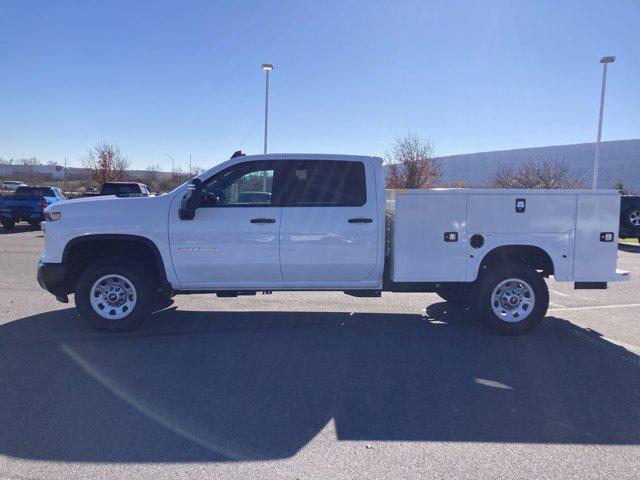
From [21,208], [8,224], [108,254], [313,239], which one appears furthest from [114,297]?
[8,224]

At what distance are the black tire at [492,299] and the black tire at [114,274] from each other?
4.09 m

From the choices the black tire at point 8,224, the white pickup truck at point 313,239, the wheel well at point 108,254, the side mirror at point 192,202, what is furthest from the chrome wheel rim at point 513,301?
the black tire at point 8,224

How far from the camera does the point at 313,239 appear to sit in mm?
6258

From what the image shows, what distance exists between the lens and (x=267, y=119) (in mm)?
25125

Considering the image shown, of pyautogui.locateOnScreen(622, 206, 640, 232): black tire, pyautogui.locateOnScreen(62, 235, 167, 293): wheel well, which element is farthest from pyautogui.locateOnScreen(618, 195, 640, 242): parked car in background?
pyautogui.locateOnScreen(62, 235, 167, 293): wheel well

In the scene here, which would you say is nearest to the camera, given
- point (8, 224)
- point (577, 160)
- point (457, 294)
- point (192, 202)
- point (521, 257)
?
point (192, 202)

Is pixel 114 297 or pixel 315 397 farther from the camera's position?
pixel 114 297

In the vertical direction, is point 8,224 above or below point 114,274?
below

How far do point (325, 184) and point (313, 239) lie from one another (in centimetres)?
72

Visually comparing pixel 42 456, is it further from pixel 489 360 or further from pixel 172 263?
pixel 489 360

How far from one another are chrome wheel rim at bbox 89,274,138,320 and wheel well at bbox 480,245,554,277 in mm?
4379

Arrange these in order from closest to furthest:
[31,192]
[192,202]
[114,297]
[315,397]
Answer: [315,397]
[192,202]
[114,297]
[31,192]

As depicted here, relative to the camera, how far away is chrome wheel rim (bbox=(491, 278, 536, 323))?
6.50 meters

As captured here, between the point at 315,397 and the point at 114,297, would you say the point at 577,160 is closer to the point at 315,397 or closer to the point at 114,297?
the point at 114,297
